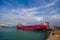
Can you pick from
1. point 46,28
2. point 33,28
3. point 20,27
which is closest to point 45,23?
point 46,28

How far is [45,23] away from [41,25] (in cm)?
99

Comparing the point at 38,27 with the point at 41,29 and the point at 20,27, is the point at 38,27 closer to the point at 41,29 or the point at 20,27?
the point at 41,29

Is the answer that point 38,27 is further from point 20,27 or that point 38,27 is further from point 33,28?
point 20,27

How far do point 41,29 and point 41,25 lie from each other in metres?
0.57

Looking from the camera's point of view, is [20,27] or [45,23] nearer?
[45,23]

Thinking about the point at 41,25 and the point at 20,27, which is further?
the point at 20,27

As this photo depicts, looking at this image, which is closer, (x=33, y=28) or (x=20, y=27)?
(x=33, y=28)

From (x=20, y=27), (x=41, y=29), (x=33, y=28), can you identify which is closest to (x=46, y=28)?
(x=41, y=29)

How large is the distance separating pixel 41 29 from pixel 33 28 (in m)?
1.46

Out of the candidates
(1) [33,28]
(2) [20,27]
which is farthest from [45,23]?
(2) [20,27]

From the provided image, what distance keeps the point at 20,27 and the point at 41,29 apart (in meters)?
5.91

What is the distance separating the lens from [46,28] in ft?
51.5

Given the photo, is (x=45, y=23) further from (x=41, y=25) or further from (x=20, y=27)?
(x=20, y=27)

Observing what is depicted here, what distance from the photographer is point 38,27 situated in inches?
614
